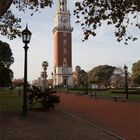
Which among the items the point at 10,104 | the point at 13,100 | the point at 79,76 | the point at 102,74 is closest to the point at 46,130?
the point at 10,104

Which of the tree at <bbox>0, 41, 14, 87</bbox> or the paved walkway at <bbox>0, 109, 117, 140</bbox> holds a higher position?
the tree at <bbox>0, 41, 14, 87</bbox>

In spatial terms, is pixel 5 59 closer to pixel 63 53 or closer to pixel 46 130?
pixel 46 130

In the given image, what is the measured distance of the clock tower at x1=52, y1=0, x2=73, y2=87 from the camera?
424 feet

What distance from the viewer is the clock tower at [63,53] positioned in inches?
5089

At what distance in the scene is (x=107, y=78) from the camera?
130 meters

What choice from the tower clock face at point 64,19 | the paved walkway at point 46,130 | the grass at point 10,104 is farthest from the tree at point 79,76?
the paved walkway at point 46,130

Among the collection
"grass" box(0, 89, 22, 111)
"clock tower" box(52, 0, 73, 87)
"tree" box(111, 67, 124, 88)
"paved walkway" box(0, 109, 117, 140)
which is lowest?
"paved walkway" box(0, 109, 117, 140)

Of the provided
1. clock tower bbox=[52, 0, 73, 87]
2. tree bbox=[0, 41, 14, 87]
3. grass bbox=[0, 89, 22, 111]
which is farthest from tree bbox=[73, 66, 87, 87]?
grass bbox=[0, 89, 22, 111]

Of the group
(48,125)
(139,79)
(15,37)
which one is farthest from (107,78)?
(48,125)

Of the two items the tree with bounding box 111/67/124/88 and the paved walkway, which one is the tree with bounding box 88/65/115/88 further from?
the paved walkway

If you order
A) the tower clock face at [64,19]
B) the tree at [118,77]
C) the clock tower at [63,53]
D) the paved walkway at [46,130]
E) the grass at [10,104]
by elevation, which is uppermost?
the tower clock face at [64,19]

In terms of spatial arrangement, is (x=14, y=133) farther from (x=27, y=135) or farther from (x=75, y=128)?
(x=75, y=128)

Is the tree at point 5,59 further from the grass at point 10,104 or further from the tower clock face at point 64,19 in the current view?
Answer: the tower clock face at point 64,19

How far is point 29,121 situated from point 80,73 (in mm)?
125065
